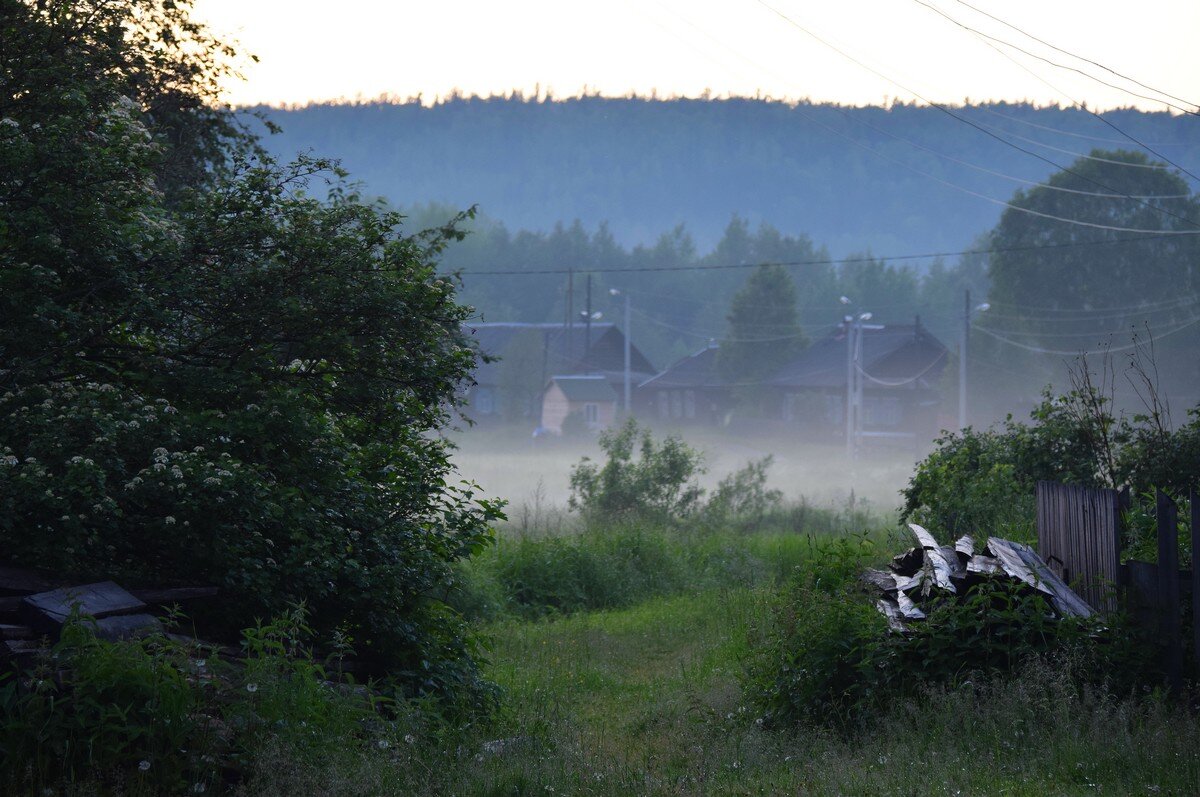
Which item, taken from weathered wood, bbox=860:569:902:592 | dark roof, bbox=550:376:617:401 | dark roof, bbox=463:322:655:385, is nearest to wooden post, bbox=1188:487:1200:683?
weathered wood, bbox=860:569:902:592

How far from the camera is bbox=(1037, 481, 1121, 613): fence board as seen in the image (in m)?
8.20

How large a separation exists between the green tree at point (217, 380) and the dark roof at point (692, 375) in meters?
69.3

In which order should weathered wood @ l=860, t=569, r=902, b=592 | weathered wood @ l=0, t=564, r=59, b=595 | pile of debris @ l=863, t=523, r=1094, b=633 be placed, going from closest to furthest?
weathered wood @ l=0, t=564, r=59, b=595 → pile of debris @ l=863, t=523, r=1094, b=633 → weathered wood @ l=860, t=569, r=902, b=592

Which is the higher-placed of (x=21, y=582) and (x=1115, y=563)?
(x=1115, y=563)

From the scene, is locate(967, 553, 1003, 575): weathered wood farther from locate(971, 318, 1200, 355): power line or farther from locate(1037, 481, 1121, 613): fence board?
locate(971, 318, 1200, 355): power line

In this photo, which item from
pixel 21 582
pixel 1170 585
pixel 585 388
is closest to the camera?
pixel 21 582

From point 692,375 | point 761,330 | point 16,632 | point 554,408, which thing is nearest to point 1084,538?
point 16,632

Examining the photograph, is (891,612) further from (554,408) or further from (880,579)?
(554,408)

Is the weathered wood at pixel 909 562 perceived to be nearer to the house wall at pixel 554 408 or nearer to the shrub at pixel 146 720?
the shrub at pixel 146 720

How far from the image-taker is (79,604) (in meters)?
5.95

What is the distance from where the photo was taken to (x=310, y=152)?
31.4 feet

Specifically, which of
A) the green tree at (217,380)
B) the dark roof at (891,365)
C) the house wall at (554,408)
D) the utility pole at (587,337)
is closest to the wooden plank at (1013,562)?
the green tree at (217,380)

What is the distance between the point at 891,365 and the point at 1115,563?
63.8 m

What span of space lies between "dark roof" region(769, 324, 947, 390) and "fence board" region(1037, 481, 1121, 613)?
59.3 meters
